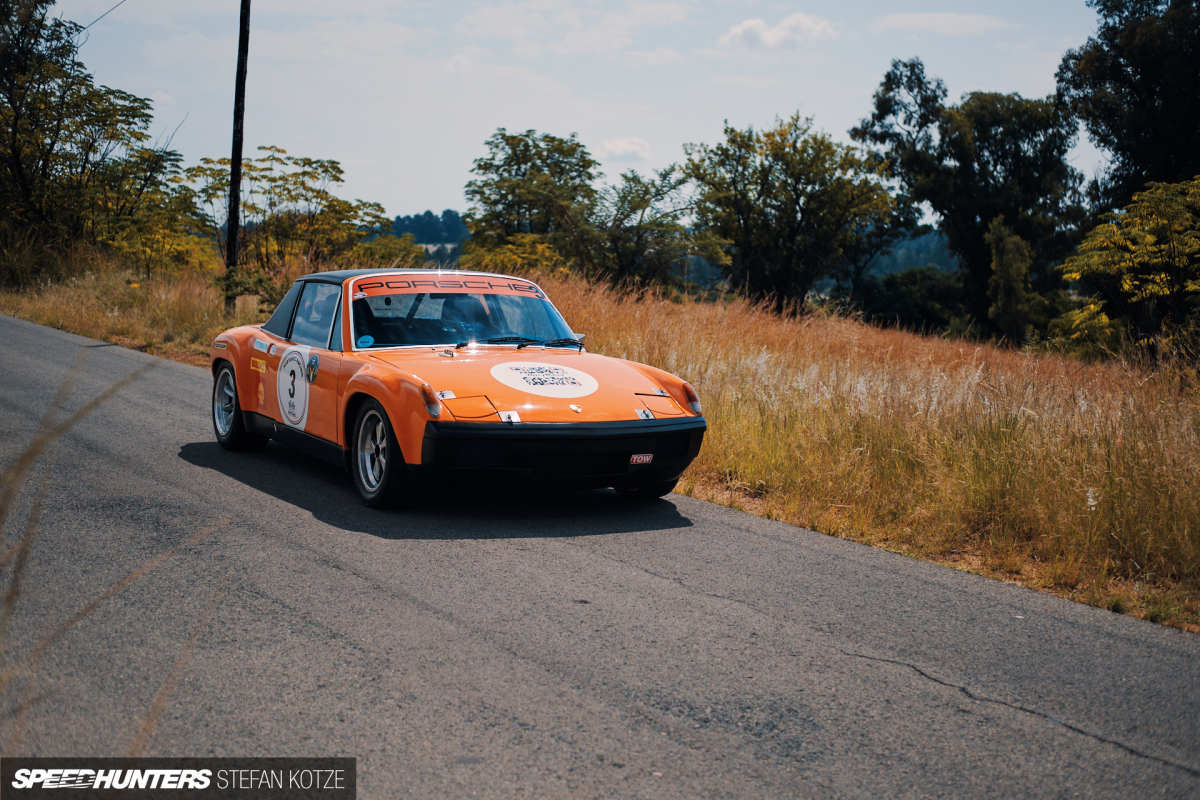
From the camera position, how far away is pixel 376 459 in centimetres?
612

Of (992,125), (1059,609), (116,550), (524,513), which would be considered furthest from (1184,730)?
(992,125)

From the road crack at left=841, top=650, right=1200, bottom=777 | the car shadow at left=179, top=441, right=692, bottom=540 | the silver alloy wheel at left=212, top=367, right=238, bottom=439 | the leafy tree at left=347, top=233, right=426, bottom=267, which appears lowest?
the car shadow at left=179, top=441, right=692, bottom=540

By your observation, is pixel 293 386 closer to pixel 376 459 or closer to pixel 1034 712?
pixel 376 459

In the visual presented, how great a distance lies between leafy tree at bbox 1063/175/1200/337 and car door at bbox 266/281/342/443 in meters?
15.7

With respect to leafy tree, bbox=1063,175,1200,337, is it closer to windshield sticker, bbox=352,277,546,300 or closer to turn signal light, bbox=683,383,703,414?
turn signal light, bbox=683,383,703,414

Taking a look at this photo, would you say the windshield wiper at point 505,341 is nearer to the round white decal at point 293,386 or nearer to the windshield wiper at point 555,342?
the windshield wiper at point 555,342

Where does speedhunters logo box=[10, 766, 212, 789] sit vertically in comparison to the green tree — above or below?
below

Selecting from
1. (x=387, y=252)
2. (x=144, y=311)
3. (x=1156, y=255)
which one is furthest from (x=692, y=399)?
(x=387, y=252)

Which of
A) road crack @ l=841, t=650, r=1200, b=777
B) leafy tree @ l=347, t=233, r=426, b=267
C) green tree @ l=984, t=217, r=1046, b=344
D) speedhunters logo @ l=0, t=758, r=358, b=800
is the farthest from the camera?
green tree @ l=984, t=217, r=1046, b=344

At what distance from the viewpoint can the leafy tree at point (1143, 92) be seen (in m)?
38.9

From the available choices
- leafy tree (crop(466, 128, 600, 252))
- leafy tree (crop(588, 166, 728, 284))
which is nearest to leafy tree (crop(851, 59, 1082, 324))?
leafy tree (crop(466, 128, 600, 252))

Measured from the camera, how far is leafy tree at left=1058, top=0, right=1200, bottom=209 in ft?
128

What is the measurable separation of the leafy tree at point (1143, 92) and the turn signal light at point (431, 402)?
134 feet

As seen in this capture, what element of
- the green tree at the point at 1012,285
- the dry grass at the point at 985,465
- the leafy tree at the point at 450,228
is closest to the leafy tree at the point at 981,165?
the green tree at the point at 1012,285
